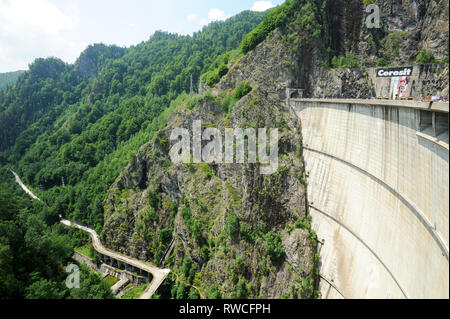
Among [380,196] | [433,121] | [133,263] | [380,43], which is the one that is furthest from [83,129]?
[433,121]

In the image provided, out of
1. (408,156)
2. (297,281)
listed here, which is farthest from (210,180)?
(408,156)

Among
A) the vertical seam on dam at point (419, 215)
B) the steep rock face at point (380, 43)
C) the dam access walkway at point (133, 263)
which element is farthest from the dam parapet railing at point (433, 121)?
the dam access walkway at point (133, 263)

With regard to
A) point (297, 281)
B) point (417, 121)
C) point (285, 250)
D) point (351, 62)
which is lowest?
point (297, 281)

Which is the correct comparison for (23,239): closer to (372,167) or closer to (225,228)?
(225,228)

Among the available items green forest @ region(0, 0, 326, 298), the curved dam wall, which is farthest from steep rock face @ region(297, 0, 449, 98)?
the curved dam wall

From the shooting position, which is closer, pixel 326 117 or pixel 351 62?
pixel 326 117

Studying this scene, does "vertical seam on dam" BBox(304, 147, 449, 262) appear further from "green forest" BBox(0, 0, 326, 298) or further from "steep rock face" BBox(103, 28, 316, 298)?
"green forest" BBox(0, 0, 326, 298)

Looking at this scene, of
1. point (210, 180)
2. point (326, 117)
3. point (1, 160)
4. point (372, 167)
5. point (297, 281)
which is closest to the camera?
point (372, 167)
